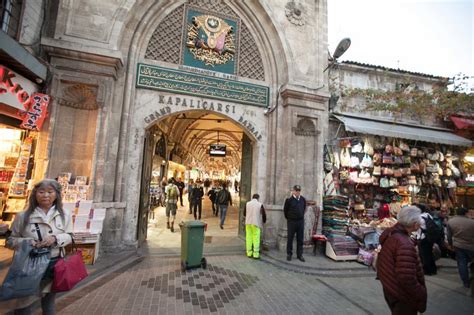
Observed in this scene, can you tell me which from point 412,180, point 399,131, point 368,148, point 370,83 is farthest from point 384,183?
point 370,83

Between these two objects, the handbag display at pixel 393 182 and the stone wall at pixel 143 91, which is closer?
the stone wall at pixel 143 91

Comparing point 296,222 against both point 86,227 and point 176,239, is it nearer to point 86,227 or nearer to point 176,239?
point 176,239

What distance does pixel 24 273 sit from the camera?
2225 mm

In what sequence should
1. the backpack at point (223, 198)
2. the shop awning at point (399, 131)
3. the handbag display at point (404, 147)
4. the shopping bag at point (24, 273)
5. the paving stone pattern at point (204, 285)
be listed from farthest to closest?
the backpack at point (223, 198) < the handbag display at point (404, 147) < the shop awning at point (399, 131) < the paving stone pattern at point (204, 285) < the shopping bag at point (24, 273)

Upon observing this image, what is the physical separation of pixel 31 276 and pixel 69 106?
15.0 feet

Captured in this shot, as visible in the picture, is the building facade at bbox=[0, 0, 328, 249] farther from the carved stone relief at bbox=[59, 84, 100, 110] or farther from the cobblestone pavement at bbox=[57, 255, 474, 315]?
the cobblestone pavement at bbox=[57, 255, 474, 315]

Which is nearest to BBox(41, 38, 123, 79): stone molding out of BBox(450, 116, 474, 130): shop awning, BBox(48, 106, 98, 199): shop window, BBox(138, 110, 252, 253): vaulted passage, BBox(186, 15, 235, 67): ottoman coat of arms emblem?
BBox(48, 106, 98, 199): shop window

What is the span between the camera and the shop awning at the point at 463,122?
9086 millimetres

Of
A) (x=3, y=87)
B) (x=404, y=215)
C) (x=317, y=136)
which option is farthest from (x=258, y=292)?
(x=3, y=87)

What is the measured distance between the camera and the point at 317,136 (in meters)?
7.53

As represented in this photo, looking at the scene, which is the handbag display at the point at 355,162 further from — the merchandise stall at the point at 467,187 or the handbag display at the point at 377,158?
the merchandise stall at the point at 467,187

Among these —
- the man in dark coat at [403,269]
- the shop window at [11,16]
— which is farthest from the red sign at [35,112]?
the man in dark coat at [403,269]

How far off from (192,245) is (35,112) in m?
4.47

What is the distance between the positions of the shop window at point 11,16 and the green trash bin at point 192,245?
18.0 feet
